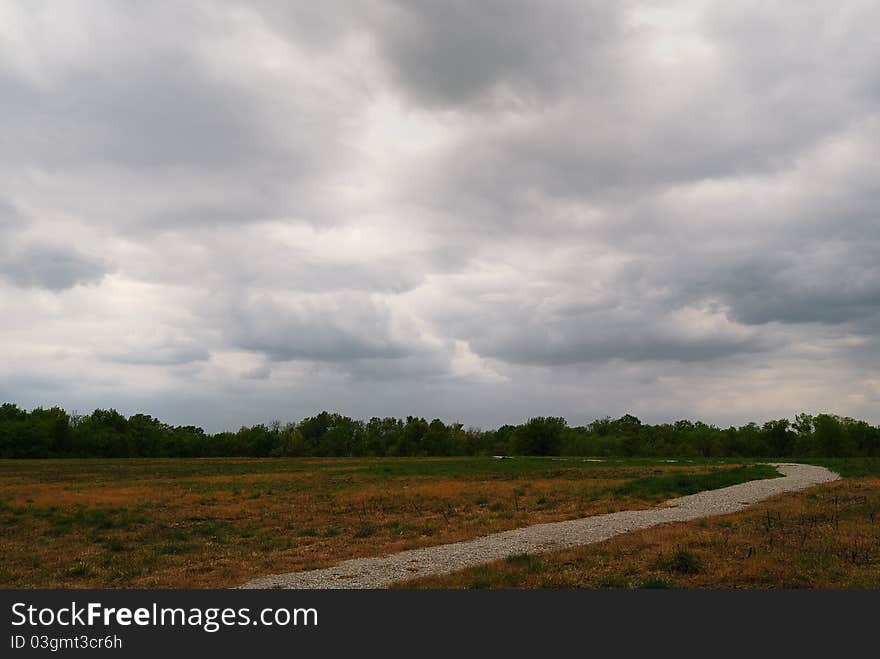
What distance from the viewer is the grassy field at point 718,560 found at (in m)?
14.8

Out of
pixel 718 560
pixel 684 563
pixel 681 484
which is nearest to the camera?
pixel 684 563

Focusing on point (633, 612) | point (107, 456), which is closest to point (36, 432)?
point (107, 456)

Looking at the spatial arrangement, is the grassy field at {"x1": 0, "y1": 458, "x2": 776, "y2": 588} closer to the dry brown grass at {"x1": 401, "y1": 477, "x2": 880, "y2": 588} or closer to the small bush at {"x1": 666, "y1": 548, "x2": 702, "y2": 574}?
the dry brown grass at {"x1": 401, "y1": 477, "x2": 880, "y2": 588}

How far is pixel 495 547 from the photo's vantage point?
70.0 ft

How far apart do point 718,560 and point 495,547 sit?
749cm

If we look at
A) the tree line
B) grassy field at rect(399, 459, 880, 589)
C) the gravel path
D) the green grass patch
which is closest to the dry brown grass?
grassy field at rect(399, 459, 880, 589)

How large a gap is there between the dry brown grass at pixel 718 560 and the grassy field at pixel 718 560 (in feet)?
0.07

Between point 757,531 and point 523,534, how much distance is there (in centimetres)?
838

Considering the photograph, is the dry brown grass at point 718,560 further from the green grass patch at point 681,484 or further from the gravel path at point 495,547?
the green grass patch at point 681,484

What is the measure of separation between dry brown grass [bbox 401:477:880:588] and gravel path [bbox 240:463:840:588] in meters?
1.36

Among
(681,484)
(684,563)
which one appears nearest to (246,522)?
(684,563)

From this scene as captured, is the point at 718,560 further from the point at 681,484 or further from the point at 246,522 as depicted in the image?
the point at 681,484

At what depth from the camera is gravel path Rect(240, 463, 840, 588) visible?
57.1 ft

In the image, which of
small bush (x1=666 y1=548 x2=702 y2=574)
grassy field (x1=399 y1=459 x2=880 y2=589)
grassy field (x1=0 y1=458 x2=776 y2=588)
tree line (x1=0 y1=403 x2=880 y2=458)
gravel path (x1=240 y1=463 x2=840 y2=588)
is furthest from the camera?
tree line (x1=0 y1=403 x2=880 y2=458)
